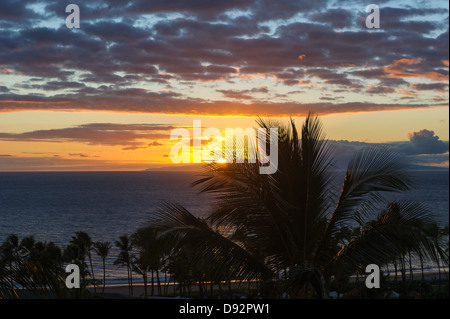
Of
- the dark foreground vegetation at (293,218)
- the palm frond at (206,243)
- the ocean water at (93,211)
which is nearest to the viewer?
the palm frond at (206,243)

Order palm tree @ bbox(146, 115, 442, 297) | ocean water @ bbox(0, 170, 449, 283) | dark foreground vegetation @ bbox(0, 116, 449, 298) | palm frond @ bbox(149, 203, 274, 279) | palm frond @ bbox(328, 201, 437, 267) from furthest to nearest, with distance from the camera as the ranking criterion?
1. ocean water @ bbox(0, 170, 449, 283)
2. palm tree @ bbox(146, 115, 442, 297)
3. dark foreground vegetation @ bbox(0, 116, 449, 298)
4. palm frond @ bbox(149, 203, 274, 279)
5. palm frond @ bbox(328, 201, 437, 267)

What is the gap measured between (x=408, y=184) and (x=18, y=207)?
127226mm

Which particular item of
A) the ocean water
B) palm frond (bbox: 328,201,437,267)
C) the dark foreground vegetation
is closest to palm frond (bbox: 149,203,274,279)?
the dark foreground vegetation

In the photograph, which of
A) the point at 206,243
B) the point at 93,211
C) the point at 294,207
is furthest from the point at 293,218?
the point at 93,211

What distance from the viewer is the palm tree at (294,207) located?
26.0 feet

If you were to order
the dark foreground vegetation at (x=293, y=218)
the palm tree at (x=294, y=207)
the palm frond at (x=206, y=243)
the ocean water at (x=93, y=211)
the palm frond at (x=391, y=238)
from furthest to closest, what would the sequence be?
the ocean water at (x=93, y=211)
the palm tree at (x=294, y=207)
the dark foreground vegetation at (x=293, y=218)
the palm frond at (x=206, y=243)
the palm frond at (x=391, y=238)

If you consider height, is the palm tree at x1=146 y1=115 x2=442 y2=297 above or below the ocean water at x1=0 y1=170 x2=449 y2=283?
above

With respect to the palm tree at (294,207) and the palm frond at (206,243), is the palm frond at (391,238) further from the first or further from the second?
the palm frond at (206,243)

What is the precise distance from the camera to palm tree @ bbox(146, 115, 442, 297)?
26.0ft

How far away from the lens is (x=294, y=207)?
8023mm

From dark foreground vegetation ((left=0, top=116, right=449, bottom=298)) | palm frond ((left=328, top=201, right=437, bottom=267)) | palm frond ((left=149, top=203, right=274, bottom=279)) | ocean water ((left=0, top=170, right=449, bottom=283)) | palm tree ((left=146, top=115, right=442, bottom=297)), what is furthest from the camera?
ocean water ((left=0, top=170, right=449, bottom=283))

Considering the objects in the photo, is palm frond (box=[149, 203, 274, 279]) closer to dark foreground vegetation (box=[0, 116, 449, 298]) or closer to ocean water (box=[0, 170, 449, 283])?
dark foreground vegetation (box=[0, 116, 449, 298])

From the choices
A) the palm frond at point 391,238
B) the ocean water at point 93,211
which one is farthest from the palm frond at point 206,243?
the ocean water at point 93,211
